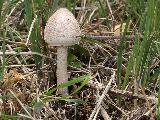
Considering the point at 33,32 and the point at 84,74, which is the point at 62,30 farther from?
the point at 84,74

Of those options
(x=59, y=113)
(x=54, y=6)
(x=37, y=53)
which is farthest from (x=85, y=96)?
(x=54, y=6)

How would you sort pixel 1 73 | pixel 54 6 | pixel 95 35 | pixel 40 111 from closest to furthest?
pixel 40 111 → pixel 1 73 → pixel 54 6 → pixel 95 35

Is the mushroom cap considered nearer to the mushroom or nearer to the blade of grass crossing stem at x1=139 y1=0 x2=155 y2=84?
the mushroom

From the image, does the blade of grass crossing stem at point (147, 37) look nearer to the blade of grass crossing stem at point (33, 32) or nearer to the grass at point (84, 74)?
the grass at point (84, 74)

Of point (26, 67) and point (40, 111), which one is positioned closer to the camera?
point (40, 111)

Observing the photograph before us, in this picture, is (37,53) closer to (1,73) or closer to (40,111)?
(1,73)

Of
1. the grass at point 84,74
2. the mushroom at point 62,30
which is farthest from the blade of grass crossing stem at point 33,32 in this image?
the mushroom at point 62,30

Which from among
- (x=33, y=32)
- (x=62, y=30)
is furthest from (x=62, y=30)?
(x=33, y=32)

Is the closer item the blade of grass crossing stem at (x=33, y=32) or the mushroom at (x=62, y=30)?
the mushroom at (x=62, y=30)
